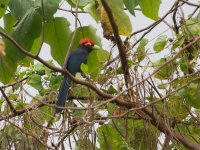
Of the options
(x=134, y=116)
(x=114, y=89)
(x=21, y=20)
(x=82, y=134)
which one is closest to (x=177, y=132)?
(x=134, y=116)

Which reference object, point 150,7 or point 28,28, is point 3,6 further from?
point 150,7

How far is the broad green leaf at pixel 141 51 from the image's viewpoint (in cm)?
150

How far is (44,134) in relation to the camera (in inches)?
52.6

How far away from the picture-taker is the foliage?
1280 mm

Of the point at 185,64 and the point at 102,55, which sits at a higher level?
the point at 102,55

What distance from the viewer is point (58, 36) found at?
1.49 metres

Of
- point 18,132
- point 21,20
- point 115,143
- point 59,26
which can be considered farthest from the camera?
point 115,143

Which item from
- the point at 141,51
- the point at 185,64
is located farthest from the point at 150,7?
the point at 185,64

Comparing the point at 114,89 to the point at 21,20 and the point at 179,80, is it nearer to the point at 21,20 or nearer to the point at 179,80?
the point at 179,80

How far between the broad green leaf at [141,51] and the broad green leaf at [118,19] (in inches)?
4.3

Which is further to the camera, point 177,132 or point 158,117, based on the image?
point 177,132

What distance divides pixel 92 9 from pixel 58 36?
0.16 meters

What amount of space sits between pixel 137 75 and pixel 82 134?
0.79ft

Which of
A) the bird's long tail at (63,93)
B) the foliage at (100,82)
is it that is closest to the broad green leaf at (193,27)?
the foliage at (100,82)
